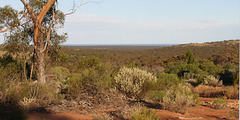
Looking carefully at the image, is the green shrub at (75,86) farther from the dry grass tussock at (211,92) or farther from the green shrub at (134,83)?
the dry grass tussock at (211,92)

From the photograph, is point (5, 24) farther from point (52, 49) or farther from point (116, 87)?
point (116, 87)

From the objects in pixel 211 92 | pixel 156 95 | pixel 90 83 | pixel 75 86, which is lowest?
pixel 211 92

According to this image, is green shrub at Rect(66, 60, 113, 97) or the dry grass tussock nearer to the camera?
green shrub at Rect(66, 60, 113, 97)

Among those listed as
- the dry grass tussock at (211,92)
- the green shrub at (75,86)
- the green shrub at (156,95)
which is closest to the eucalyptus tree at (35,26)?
the green shrub at (75,86)

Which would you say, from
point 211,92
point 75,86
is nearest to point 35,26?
point 75,86

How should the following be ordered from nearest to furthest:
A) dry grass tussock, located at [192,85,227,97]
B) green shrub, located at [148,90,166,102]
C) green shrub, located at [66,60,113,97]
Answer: green shrub, located at [66,60,113,97]
green shrub, located at [148,90,166,102]
dry grass tussock, located at [192,85,227,97]

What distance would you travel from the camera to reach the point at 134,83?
7.54 m

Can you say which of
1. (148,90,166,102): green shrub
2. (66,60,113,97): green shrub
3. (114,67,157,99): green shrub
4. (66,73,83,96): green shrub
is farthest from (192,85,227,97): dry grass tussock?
(66,73,83,96): green shrub

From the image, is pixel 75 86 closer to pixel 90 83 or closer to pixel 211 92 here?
pixel 90 83

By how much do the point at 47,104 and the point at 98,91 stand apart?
67.6 inches

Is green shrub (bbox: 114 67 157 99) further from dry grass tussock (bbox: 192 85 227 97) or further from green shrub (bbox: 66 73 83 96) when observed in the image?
dry grass tussock (bbox: 192 85 227 97)

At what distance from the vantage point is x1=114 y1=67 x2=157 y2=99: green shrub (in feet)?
23.5

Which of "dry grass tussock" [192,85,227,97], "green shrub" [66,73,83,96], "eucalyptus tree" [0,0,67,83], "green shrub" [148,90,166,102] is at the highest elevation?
"eucalyptus tree" [0,0,67,83]

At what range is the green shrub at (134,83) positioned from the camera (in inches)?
282
